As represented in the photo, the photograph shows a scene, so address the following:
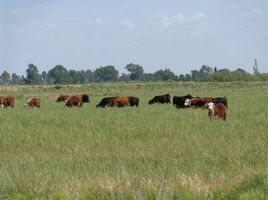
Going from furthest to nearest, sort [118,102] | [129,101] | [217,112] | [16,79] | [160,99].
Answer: [16,79]
[160,99]
[118,102]
[129,101]
[217,112]

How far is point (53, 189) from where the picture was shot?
685 centimetres

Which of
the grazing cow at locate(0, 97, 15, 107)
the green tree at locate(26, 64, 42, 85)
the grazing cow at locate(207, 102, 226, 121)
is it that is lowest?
the grazing cow at locate(0, 97, 15, 107)

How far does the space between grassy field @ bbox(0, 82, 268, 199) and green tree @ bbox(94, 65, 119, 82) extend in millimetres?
124177

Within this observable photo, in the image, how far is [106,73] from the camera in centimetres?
14675

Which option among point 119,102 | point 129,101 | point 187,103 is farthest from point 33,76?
point 187,103

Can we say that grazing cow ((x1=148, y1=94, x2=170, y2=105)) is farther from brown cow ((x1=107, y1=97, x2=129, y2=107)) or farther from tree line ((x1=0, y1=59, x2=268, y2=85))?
tree line ((x1=0, y1=59, x2=268, y2=85))

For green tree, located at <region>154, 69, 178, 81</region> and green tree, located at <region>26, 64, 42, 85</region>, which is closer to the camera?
green tree, located at <region>26, 64, 42, 85</region>

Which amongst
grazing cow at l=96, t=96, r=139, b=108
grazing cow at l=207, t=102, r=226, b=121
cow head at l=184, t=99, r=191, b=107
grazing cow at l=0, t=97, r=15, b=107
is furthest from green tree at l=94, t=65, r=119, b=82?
grazing cow at l=207, t=102, r=226, b=121

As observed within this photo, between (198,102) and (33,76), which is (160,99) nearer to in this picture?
(198,102)

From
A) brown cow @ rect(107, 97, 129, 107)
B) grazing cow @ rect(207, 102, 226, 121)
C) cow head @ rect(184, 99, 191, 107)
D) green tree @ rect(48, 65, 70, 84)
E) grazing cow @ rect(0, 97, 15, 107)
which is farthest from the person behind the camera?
green tree @ rect(48, 65, 70, 84)

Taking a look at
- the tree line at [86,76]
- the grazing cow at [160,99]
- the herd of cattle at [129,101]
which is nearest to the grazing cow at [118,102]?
the herd of cattle at [129,101]

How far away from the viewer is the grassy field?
6508mm

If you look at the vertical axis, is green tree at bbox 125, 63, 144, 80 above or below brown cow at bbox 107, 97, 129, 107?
above

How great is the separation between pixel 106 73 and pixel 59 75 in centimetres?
1452
